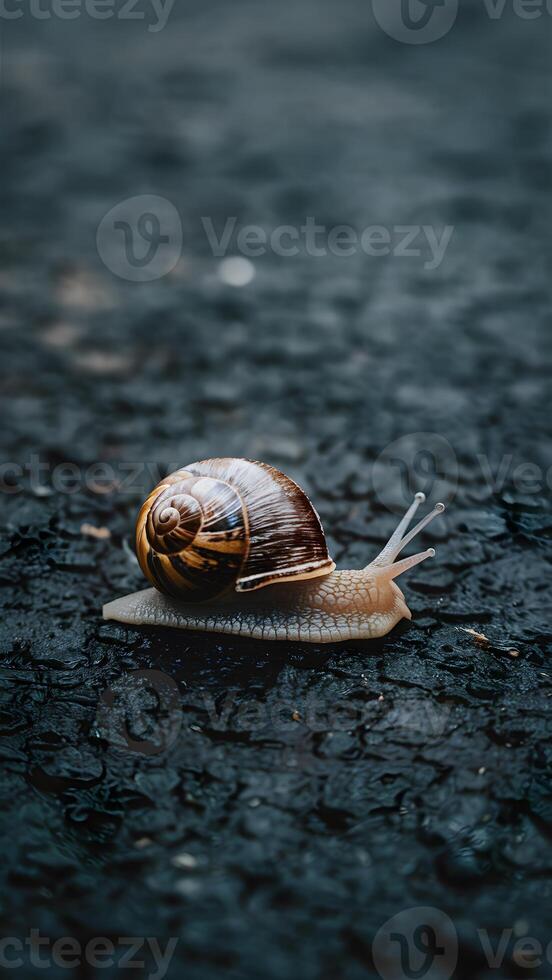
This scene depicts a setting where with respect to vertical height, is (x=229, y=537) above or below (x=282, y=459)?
above

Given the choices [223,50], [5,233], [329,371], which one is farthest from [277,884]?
[223,50]

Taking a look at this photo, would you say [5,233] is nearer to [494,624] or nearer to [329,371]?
[329,371]

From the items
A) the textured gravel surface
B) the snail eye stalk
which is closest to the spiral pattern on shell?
the textured gravel surface

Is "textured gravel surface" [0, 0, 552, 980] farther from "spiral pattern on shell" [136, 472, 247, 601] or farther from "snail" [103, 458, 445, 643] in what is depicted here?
"spiral pattern on shell" [136, 472, 247, 601]

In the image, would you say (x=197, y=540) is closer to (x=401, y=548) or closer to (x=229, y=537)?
(x=229, y=537)

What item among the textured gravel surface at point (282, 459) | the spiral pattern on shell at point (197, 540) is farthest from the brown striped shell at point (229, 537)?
the textured gravel surface at point (282, 459)

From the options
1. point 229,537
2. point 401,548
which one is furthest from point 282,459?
point 229,537

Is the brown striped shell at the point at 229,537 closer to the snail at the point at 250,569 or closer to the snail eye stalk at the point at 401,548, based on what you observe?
the snail at the point at 250,569
